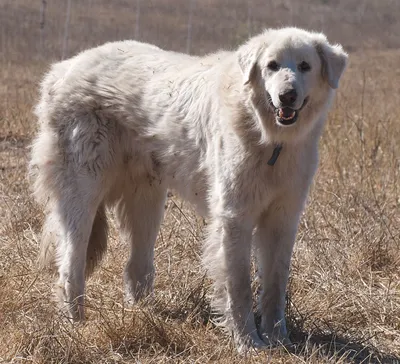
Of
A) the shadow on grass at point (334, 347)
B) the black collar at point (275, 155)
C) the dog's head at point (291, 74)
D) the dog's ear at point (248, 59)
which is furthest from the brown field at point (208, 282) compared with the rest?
the dog's ear at point (248, 59)

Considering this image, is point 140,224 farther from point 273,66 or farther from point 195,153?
point 273,66

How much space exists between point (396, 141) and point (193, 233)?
11.4 feet

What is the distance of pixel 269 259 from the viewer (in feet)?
15.1

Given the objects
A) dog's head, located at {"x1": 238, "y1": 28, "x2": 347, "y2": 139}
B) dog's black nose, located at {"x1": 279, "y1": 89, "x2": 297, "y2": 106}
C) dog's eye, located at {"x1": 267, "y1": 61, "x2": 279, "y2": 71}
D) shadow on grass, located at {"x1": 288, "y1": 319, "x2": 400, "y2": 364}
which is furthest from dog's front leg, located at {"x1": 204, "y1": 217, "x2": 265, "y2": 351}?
dog's eye, located at {"x1": 267, "y1": 61, "x2": 279, "y2": 71}

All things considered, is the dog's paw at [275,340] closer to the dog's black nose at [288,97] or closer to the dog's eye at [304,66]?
the dog's black nose at [288,97]

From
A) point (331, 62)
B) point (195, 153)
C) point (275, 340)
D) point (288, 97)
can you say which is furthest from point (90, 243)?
point (331, 62)

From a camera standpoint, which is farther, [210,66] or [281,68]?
[210,66]

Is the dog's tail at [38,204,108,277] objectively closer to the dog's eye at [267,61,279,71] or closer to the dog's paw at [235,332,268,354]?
the dog's paw at [235,332,268,354]

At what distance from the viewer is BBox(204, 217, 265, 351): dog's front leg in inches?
173

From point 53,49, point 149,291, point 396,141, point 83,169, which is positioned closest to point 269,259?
point 149,291

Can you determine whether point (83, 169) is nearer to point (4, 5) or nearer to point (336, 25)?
point (4, 5)

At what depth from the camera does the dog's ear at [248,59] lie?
429cm

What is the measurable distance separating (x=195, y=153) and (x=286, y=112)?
2.30 feet

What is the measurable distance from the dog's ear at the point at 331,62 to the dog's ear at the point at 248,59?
35 cm
